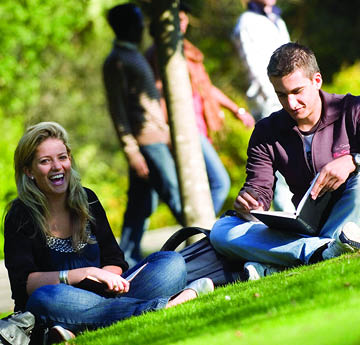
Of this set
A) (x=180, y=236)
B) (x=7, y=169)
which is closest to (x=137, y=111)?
(x=180, y=236)

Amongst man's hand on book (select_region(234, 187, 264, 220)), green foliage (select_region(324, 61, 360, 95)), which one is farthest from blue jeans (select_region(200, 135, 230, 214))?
green foliage (select_region(324, 61, 360, 95))

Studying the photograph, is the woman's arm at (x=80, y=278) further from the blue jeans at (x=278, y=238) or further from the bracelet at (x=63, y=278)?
the blue jeans at (x=278, y=238)

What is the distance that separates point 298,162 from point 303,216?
1.97 feet

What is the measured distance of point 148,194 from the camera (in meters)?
8.53

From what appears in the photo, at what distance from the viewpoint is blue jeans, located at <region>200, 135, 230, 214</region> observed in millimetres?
8055

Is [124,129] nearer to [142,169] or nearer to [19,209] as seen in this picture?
[142,169]

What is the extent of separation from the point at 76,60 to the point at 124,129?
15877 millimetres

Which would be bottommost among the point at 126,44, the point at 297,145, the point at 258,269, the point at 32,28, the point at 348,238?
the point at 258,269

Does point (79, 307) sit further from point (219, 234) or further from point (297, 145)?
point (297, 145)

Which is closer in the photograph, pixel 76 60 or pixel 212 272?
pixel 212 272

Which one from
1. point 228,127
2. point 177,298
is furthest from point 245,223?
point 228,127

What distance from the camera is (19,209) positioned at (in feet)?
16.7

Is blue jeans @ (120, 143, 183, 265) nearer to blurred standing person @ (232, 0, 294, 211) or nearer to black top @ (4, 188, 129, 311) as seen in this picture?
blurred standing person @ (232, 0, 294, 211)

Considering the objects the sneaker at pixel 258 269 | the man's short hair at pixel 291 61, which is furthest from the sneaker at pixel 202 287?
Result: the man's short hair at pixel 291 61
